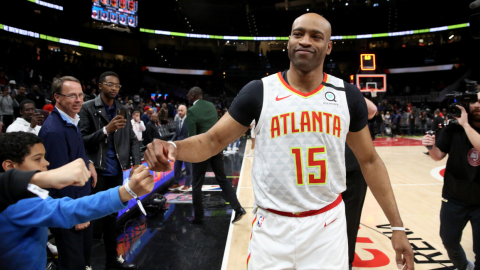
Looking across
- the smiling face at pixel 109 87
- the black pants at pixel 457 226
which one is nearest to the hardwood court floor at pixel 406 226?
the black pants at pixel 457 226

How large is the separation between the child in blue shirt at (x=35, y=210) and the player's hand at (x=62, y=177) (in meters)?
0.22

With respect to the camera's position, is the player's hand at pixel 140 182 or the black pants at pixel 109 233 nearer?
the player's hand at pixel 140 182

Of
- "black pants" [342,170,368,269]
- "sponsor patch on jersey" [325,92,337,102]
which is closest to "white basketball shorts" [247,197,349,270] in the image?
"sponsor patch on jersey" [325,92,337,102]

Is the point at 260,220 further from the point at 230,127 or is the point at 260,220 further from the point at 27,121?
the point at 27,121

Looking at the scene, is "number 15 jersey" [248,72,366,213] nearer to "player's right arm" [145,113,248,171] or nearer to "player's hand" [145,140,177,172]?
"player's right arm" [145,113,248,171]

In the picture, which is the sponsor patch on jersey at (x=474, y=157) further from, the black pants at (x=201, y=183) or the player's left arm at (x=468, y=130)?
the black pants at (x=201, y=183)

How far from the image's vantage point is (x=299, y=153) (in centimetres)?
158

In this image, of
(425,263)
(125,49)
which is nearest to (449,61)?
(125,49)

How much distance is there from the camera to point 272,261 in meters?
1.54

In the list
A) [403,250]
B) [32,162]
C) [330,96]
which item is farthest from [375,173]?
[32,162]

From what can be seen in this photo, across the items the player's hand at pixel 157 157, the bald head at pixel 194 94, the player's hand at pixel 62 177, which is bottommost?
the player's hand at pixel 62 177

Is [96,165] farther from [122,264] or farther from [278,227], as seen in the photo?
[278,227]

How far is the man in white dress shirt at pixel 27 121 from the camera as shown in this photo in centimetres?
433

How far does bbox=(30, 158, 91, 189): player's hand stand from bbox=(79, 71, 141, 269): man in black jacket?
6.04 feet
